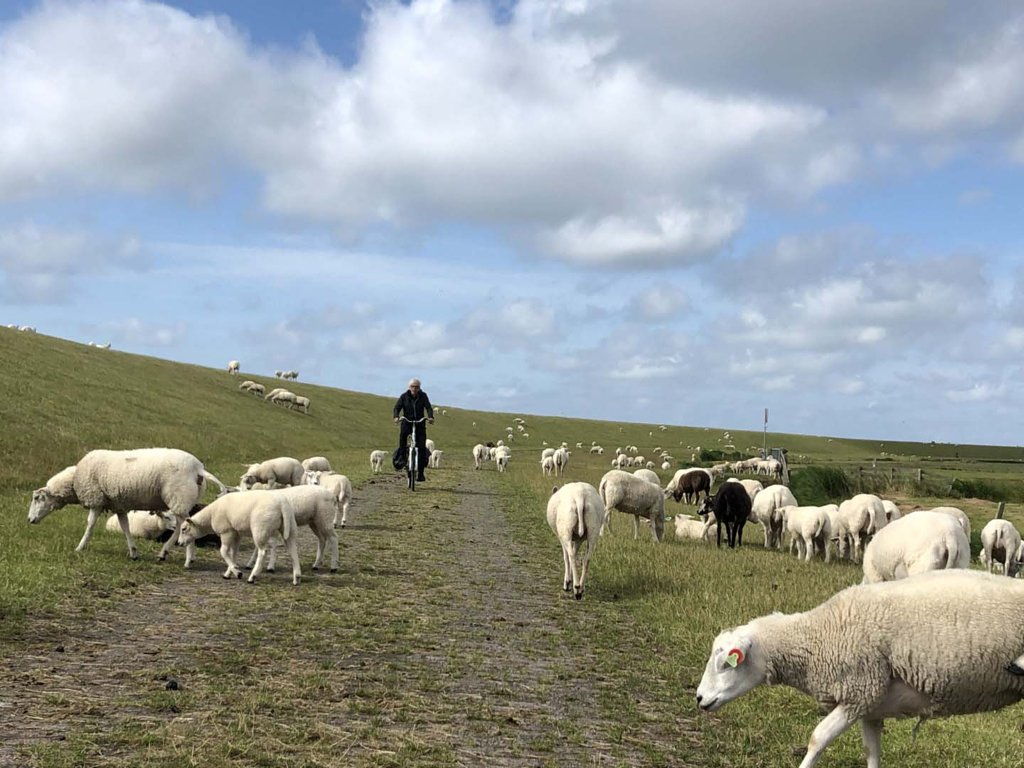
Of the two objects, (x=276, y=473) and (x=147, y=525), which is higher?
(x=276, y=473)

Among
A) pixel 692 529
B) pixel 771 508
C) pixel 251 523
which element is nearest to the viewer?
pixel 251 523

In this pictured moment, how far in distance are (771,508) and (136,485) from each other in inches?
569

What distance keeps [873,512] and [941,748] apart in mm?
11365

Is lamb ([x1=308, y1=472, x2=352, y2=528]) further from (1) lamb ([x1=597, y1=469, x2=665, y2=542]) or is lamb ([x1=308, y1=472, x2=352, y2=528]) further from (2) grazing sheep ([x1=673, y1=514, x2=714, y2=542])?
(2) grazing sheep ([x1=673, y1=514, x2=714, y2=542])

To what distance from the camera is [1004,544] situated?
18688mm

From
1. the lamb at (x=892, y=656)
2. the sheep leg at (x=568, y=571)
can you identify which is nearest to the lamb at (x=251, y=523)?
the sheep leg at (x=568, y=571)

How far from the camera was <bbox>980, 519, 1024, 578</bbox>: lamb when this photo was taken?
60.6 feet

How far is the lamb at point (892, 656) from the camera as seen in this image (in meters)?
5.59

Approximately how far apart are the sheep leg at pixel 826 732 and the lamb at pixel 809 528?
1165 cm

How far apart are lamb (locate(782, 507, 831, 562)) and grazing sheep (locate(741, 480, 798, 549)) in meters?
1.36

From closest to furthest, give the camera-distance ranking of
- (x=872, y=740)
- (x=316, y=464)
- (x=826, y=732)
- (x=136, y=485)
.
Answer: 1. (x=826, y=732)
2. (x=872, y=740)
3. (x=136, y=485)
4. (x=316, y=464)

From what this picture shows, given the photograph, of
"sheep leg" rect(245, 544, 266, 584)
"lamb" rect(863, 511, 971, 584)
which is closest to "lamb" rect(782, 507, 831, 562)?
"lamb" rect(863, 511, 971, 584)

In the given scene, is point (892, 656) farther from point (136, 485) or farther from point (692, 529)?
point (692, 529)

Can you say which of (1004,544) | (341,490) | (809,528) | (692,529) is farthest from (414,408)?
(1004,544)
